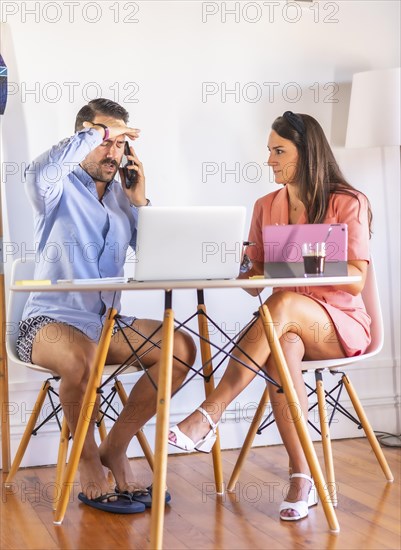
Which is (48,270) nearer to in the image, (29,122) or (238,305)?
(29,122)

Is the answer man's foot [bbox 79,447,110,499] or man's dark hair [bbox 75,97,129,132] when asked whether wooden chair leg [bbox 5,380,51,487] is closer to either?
man's foot [bbox 79,447,110,499]

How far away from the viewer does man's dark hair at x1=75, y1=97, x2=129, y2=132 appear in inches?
117

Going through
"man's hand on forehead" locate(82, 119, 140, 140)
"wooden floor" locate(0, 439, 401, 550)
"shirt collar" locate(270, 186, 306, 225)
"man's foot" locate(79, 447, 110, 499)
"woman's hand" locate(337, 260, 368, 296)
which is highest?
"man's hand on forehead" locate(82, 119, 140, 140)

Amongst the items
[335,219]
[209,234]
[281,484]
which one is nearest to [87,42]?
[335,219]

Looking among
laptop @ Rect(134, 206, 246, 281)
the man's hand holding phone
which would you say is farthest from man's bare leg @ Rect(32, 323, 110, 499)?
the man's hand holding phone

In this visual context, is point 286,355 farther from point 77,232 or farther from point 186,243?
point 77,232

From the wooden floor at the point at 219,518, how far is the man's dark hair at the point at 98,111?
1259 millimetres

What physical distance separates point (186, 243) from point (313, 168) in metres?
0.93

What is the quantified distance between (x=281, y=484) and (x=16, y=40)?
188cm

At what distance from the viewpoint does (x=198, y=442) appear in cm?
232

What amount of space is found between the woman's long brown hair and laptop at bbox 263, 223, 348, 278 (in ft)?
1.24

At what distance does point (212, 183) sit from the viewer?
3.47 metres

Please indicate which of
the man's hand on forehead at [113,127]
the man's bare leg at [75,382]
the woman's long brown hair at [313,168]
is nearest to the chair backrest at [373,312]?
the woman's long brown hair at [313,168]

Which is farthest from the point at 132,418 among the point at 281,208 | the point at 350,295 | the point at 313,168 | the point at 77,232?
the point at 313,168
